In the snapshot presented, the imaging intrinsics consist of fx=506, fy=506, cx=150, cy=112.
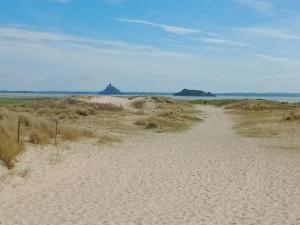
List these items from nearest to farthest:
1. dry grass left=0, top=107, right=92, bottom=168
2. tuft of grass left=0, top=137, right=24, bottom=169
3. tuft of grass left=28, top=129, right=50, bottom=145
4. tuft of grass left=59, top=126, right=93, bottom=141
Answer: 1. tuft of grass left=0, top=137, right=24, bottom=169
2. dry grass left=0, top=107, right=92, bottom=168
3. tuft of grass left=28, top=129, right=50, bottom=145
4. tuft of grass left=59, top=126, right=93, bottom=141

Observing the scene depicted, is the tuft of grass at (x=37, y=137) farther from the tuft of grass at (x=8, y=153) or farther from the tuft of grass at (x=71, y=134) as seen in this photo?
the tuft of grass at (x=8, y=153)

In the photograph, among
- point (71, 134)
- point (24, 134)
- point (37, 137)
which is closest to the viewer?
point (37, 137)

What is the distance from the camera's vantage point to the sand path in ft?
29.2

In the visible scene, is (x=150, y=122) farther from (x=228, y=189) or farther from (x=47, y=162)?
(x=228, y=189)

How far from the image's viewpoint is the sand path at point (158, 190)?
29.2 feet

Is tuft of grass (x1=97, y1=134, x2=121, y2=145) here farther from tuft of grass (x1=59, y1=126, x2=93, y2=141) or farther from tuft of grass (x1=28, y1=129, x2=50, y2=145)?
tuft of grass (x1=28, y1=129, x2=50, y2=145)

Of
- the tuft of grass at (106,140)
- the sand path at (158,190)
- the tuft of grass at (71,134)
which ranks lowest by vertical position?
the sand path at (158,190)

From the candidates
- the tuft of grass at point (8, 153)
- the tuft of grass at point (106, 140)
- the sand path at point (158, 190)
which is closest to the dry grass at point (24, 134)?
the tuft of grass at point (8, 153)

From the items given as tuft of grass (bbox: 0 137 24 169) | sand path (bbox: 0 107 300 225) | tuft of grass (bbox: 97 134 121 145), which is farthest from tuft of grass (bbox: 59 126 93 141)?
tuft of grass (bbox: 0 137 24 169)

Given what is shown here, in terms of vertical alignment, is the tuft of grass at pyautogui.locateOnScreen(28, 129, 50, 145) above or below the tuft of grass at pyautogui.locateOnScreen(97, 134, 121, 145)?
above

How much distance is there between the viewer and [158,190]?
37.9 ft

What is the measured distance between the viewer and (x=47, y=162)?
14609 mm

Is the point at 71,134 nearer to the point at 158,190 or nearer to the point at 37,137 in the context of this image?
the point at 37,137

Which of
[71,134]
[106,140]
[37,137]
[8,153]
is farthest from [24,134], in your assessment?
[8,153]
